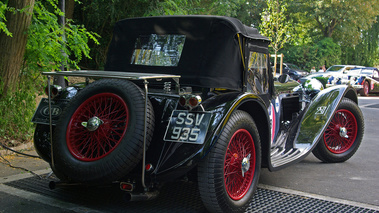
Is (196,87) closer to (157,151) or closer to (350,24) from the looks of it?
(157,151)

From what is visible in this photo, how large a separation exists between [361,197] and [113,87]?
115 inches

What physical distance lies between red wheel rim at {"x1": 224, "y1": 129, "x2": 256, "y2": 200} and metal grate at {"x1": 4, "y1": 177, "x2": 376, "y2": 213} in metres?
0.28

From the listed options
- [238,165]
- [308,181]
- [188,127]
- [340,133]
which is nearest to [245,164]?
[238,165]

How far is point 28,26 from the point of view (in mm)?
6270

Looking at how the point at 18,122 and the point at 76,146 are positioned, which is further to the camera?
the point at 18,122

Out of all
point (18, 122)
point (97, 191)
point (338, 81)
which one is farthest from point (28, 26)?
point (338, 81)

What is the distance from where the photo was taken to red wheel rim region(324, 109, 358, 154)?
5.98 m

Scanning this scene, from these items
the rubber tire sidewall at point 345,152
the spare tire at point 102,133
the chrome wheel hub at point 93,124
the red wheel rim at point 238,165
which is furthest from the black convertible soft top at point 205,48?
the rubber tire sidewall at point 345,152

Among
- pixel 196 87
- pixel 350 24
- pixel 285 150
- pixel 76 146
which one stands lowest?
pixel 285 150

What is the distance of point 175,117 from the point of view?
3605 mm

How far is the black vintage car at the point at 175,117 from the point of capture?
11.2 ft

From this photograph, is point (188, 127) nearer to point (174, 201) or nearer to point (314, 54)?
point (174, 201)

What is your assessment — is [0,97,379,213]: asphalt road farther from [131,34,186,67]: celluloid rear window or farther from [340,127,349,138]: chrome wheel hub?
[131,34,186,67]: celluloid rear window

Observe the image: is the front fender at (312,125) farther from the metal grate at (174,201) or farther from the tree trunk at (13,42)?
the tree trunk at (13,42)
